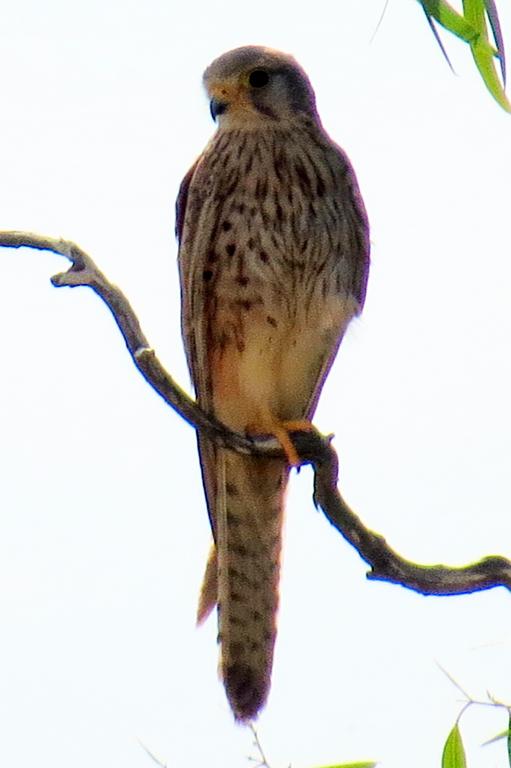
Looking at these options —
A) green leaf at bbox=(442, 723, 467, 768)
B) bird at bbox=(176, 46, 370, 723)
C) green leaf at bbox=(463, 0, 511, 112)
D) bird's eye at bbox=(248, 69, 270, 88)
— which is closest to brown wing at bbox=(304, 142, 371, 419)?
bird at bbox=(176, 46, 370, 723)

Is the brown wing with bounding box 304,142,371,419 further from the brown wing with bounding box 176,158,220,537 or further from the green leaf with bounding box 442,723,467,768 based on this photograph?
the green leaf with bounding box 442,723,467,768

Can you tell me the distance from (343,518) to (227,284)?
1.03 meters

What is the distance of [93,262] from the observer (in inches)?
102

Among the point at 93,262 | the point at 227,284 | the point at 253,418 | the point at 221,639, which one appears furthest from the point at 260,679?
the point at 93,262

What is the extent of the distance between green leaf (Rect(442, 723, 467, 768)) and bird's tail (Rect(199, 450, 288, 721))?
1.85 ft

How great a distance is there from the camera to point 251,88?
377 centimetres

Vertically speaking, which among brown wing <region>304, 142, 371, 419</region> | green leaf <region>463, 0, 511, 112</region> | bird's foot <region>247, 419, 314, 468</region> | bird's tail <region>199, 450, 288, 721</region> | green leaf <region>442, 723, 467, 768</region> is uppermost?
green leaf <region>463, 0, 511, 112</region>

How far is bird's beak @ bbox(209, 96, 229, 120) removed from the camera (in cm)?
376

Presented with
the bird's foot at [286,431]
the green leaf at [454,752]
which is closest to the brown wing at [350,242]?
the bird's foot at [286,431]

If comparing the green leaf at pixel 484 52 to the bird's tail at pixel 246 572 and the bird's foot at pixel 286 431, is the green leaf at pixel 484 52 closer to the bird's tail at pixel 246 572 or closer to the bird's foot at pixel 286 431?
the bird's foot at pixel 286 431

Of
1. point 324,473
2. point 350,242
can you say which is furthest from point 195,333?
point 324,473

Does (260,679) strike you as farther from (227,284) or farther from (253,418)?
(227,284)

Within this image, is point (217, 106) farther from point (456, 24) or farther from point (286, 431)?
point (456, 24)

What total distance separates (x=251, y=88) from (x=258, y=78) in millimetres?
42
